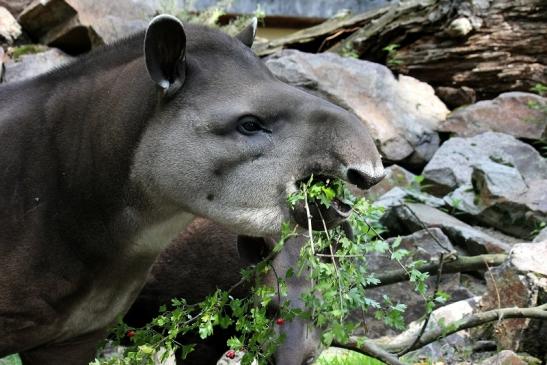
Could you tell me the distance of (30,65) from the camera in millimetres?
9875

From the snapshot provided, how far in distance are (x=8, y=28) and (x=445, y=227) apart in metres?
5.86

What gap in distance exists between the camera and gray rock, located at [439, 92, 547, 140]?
10695 millimetres

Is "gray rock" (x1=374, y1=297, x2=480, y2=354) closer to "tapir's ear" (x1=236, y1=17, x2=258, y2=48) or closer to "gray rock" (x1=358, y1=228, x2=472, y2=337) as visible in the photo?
"gray rock" (x1=358, y1=228, x2=472, y2=337)

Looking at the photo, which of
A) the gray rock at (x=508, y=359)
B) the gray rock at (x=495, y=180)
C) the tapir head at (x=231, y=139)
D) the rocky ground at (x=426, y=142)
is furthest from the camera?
the gray rock at (x=495, y=180)

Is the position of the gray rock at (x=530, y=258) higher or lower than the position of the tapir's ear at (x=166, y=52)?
lower

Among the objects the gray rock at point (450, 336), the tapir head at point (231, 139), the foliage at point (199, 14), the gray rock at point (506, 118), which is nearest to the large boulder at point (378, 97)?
the gray rock at point (506, 118)

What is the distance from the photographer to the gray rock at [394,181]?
932cm

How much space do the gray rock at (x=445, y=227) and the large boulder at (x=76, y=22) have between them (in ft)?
13.1

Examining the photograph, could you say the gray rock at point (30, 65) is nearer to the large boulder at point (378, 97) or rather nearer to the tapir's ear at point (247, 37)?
the large boulder at point (378, 97)

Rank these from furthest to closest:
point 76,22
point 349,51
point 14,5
Result: point 349,51 → point 14,5 → point 76,22

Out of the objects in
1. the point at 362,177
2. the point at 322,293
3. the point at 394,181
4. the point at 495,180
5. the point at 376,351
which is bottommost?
A: the point at 394,181

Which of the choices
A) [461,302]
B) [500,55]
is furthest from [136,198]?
[500,55]

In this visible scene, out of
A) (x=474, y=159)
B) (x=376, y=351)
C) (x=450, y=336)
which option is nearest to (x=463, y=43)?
(x=474, y=159)

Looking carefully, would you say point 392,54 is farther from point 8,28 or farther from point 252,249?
point 252,249
